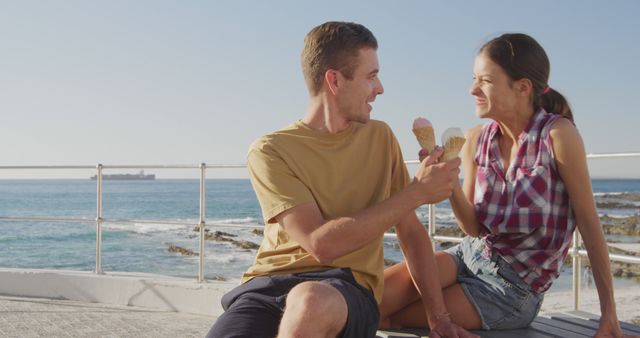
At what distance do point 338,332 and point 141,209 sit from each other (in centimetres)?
4598

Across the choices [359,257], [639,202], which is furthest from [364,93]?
[639,202]

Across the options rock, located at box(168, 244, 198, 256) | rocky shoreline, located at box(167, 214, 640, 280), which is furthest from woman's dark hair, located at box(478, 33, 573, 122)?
rock, located at box(168, 244, 198, 256)

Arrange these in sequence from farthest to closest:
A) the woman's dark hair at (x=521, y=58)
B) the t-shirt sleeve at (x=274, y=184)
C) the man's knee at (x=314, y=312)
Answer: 1. the woman's dark hair at (x=521, y=58)
2. the t-shirt sleeve at (x=274, y=184)
3. the man's knee at (x=314, y=312)

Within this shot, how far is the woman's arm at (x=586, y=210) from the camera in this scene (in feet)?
7.25

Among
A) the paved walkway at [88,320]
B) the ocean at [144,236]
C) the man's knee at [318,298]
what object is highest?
the man's knee at [318,298]

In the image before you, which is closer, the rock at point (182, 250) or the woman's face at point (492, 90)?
the woman's face at point (492, 90)

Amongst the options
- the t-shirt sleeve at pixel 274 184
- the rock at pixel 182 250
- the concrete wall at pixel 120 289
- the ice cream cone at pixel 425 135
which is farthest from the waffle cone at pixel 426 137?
the rock at pixel 182 250

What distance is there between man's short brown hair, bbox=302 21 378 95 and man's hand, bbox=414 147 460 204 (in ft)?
1.40

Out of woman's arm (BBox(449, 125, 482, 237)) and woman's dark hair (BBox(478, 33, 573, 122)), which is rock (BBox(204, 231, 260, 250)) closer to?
woman's arm (BBox(449, 125, 482, 237))

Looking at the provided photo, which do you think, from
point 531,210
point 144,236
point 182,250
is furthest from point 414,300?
point 144,236

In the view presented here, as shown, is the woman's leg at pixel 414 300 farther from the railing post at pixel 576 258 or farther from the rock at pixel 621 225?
the rock at pixel 621 225

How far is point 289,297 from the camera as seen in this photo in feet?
6.09

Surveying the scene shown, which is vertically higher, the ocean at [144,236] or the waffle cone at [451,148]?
the waffle cone at [451,148]

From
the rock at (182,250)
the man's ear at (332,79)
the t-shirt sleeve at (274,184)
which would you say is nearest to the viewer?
the t-shirt sleeve at (274,184)
